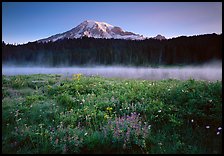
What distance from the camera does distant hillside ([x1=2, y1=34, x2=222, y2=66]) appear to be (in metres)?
49.2

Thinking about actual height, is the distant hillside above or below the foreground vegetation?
above

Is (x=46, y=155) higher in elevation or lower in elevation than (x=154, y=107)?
lower

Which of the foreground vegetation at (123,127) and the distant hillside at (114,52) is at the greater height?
the distant hillside at (114,52)

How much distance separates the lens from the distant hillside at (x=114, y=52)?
49.2 metres

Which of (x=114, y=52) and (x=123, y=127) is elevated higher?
(x=114, y=52)

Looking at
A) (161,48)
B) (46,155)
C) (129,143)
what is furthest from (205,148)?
(161,48)

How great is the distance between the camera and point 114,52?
5575 cm

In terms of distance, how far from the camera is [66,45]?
61.3 meters

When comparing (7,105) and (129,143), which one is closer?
(129,143)

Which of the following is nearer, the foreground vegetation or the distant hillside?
the foreground vegetation

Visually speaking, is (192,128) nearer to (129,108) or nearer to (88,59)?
(129,108)

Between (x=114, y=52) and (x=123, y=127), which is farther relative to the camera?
(x=114, y=52)

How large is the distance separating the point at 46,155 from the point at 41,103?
390 centimetres

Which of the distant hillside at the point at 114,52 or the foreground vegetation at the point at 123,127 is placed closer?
the foreground vegetation at the point at 123,127
